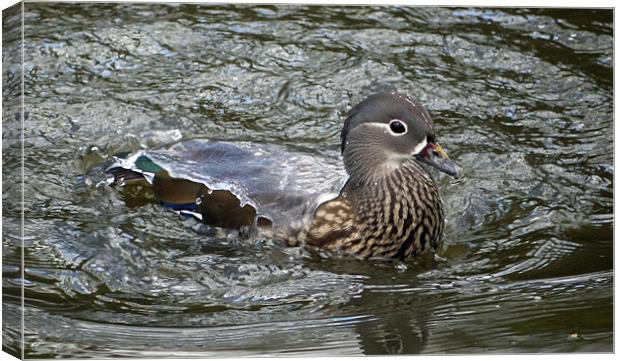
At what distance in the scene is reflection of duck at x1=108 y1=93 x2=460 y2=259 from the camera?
184 inches

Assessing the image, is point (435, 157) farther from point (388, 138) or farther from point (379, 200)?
point (379, 200)

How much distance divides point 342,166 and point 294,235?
43 centimetres

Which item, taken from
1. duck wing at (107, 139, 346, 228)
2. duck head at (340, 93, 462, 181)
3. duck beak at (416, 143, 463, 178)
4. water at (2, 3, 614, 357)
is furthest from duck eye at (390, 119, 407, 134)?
water at (2, 3, 614, 357)

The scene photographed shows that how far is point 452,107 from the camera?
577 centimetres

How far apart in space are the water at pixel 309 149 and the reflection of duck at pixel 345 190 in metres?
0.09

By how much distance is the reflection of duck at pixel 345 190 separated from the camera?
4.68 m

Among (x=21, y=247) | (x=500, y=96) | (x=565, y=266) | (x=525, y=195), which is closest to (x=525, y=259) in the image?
(x=565, y=266)

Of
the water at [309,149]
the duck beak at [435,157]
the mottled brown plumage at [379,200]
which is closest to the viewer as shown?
the water at [309,149]

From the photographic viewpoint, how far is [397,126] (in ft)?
14.9

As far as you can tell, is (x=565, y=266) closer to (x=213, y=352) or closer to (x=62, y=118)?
(x=213, y=352)

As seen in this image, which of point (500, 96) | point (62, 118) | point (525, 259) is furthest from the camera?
point (500, 96)

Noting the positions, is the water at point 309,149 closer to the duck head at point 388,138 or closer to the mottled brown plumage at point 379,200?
the mottled brown plumage at point 379,200

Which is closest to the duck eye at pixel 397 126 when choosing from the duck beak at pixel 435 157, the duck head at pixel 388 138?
the duck head at pixel 388 138

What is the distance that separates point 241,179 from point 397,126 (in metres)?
0.68
